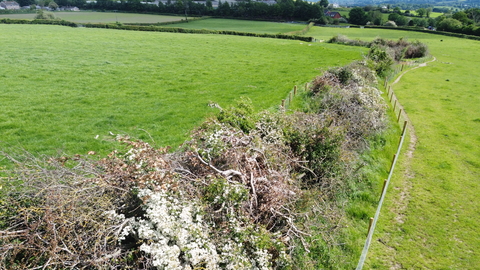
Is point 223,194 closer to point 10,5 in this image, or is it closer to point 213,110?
point 213,110

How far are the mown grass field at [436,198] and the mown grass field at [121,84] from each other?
27.0ft

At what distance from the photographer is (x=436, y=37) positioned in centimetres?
6544

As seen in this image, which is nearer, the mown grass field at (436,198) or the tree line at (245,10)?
the mown grass field at (436,198)

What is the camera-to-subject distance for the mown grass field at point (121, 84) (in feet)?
41.5

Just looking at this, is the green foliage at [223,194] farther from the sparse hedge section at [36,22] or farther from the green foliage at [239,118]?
the sparse hedge section at [36,22]

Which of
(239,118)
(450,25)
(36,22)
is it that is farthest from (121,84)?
(450,25)

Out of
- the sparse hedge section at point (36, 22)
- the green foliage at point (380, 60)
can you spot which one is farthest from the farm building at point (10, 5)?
the green foliage at point (380, 60)

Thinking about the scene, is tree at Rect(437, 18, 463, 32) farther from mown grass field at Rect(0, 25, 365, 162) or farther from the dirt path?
the dirt path

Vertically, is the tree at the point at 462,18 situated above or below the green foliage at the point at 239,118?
above

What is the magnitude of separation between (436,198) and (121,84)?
18855 millimetres

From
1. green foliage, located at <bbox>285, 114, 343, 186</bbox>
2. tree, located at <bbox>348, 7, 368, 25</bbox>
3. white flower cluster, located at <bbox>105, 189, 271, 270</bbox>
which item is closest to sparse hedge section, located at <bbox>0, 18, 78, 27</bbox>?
green foliage, located at <bbox>285, 114, 343, 186</bbox>

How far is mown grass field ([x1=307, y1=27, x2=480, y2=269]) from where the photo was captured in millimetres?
8578

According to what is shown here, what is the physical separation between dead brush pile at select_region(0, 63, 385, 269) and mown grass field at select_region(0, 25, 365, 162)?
114 centimetres

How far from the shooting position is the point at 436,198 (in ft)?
37.2
